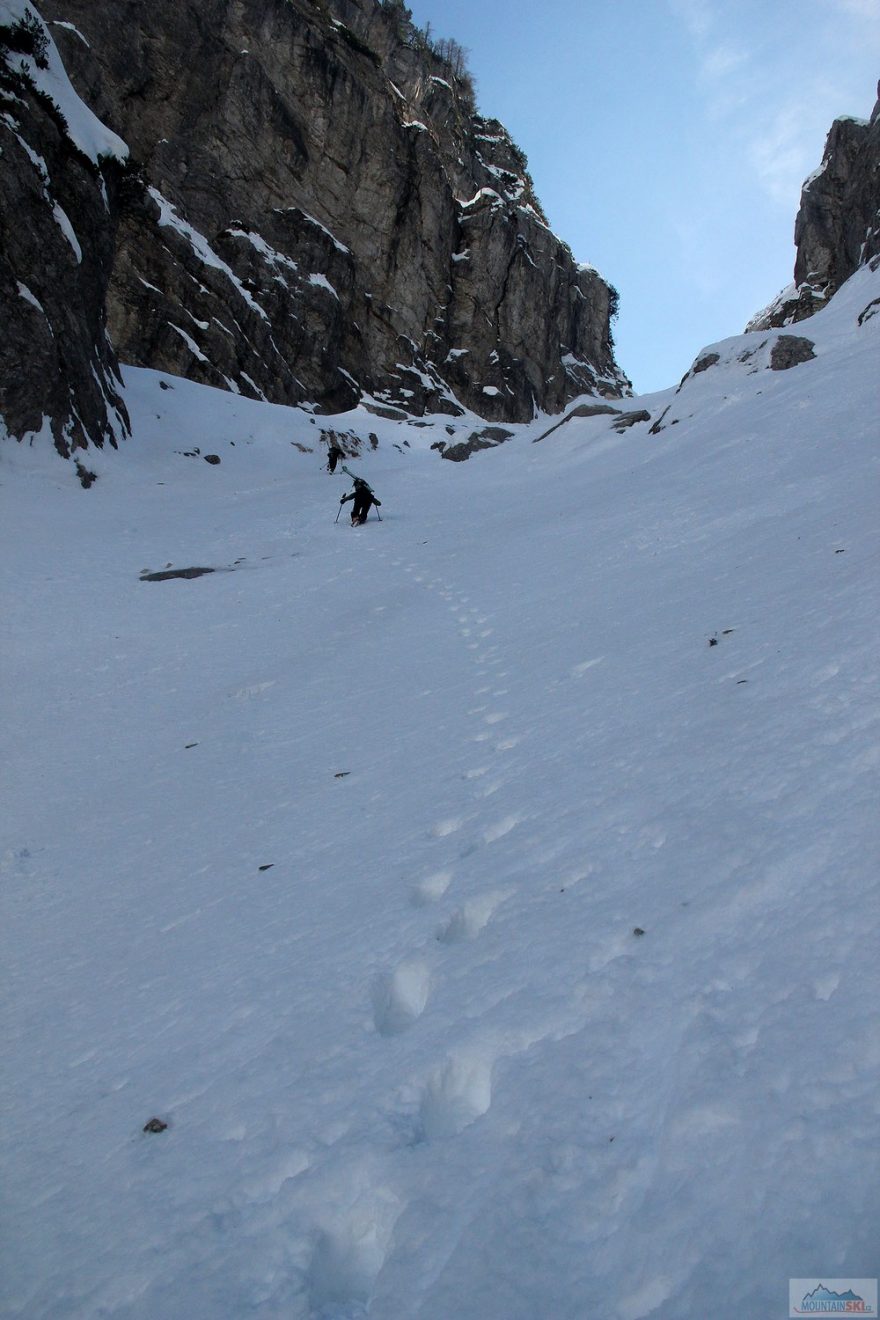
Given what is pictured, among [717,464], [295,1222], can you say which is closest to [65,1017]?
[295,1222]

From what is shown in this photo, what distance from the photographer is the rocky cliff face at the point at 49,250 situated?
55.4 feet

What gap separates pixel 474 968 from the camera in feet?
9.00

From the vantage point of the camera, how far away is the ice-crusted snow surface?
1758mm

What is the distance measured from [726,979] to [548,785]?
186cm

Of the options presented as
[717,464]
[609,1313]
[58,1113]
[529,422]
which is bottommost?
[58,1113]

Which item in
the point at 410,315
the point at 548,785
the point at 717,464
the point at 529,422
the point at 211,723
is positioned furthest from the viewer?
the point at 529,422

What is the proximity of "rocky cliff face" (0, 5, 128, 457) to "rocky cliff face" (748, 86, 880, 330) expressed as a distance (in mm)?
35287

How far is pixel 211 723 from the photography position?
7082 millimetres

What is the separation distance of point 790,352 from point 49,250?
1949 cm

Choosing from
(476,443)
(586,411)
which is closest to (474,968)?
(586,411)

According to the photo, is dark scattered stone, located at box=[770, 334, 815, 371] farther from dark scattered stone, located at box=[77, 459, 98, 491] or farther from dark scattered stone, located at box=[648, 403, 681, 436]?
dark scattered stone, located at box=[77, 459, 98, 491]

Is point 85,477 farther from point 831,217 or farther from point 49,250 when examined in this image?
point 831,217

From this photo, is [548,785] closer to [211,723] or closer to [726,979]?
[726,979]

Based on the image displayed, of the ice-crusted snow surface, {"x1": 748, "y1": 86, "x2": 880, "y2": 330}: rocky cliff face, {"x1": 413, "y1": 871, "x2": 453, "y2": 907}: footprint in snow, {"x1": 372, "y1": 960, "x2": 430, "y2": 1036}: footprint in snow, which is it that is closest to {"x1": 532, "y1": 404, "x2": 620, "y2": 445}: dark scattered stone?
{"x1": 748, "y1": 86, "x2": 880, "y2": 330}: rocky cliff face
